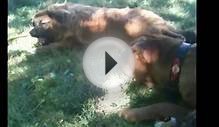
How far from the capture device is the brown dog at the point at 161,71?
171 centimetres

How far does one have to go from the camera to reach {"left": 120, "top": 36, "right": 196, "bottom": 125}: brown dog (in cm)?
171

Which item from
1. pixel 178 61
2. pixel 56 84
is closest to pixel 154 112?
pixel 178 61

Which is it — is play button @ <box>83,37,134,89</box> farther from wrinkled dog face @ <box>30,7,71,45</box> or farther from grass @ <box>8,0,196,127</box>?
wrinkled dog face @ <box>30,7,71,45</box>

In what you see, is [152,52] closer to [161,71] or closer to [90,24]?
[161,71]

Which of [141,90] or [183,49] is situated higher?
[183,49]

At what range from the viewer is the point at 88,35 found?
177 cm

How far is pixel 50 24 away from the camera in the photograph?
180 centimetres

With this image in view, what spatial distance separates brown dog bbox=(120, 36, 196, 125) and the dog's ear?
27cm

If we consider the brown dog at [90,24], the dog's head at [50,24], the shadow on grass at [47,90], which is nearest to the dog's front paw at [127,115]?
the shadow on grass at [47,90]

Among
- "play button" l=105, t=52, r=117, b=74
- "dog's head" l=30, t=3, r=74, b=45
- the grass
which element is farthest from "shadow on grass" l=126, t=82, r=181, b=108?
"dog's head" l=30, t=3, r=74, b=45
